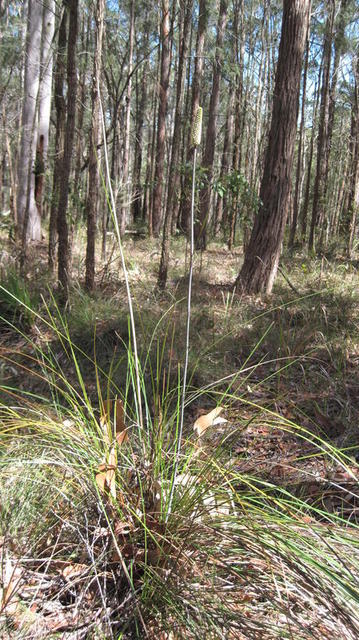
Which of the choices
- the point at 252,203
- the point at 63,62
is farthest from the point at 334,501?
the point at 63,62

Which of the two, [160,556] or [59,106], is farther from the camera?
[59,106]

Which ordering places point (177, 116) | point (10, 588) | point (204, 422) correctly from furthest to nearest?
point (177, 116) → point (204, 422) → point (10, 588)

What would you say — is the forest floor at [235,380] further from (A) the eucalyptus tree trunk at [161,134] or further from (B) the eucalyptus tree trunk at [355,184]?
(A) the eucalyptus tree trunk at [161,134]

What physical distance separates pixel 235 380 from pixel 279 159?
4386 millimetres

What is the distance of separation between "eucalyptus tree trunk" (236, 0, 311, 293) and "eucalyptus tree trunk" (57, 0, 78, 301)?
2.35 metres

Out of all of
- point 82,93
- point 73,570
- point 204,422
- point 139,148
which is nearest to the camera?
point 73,570

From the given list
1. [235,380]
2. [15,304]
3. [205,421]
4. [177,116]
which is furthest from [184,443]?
[177,116]

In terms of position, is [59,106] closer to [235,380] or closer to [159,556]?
[235,380]

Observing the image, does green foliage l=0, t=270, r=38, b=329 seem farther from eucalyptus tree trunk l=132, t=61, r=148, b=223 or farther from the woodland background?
eucalyptus tree trunk l=132, t=61, r=148, b=223

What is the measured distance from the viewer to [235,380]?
2.64m

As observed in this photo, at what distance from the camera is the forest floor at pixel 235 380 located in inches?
55.1

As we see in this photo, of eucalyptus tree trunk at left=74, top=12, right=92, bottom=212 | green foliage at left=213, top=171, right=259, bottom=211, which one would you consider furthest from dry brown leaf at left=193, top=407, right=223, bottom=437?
eucalyptus tree trunk at left=74, top=12, right=92, bottom=212

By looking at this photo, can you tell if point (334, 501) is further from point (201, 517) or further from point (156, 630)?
point (156, 630)

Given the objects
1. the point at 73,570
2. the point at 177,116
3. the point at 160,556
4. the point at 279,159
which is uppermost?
the point at 177,116
